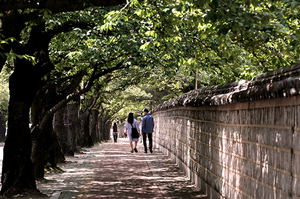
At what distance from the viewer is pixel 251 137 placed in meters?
5.81

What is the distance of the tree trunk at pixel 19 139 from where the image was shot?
887 cm

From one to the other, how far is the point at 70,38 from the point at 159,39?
4.05 m

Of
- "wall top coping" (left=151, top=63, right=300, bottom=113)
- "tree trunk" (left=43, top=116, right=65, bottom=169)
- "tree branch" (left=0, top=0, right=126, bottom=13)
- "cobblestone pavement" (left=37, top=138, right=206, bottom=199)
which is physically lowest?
"cobblestone pavement" (left=37, top=138, right=206, bottom=199)

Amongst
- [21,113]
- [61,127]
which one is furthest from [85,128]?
[21,113]

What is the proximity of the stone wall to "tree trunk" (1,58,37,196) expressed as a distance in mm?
3666

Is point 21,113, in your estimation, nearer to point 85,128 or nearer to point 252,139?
point 252,139

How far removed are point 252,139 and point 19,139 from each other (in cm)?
526

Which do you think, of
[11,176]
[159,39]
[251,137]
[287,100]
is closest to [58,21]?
[159,39]

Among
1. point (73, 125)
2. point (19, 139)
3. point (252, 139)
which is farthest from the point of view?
point (73, 125)

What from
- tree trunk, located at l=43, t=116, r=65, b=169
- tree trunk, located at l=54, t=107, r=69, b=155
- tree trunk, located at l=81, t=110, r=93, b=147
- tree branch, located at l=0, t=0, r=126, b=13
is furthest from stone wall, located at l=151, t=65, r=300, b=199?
tree trunk, located at l=81, t=110, r=93, b=147

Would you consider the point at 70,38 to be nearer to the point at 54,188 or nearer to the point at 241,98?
the point at 54,188

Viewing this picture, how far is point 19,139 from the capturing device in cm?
911

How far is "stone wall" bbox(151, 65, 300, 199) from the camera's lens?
4.34 metres

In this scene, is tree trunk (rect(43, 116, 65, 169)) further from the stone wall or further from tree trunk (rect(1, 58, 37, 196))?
the stone wall
